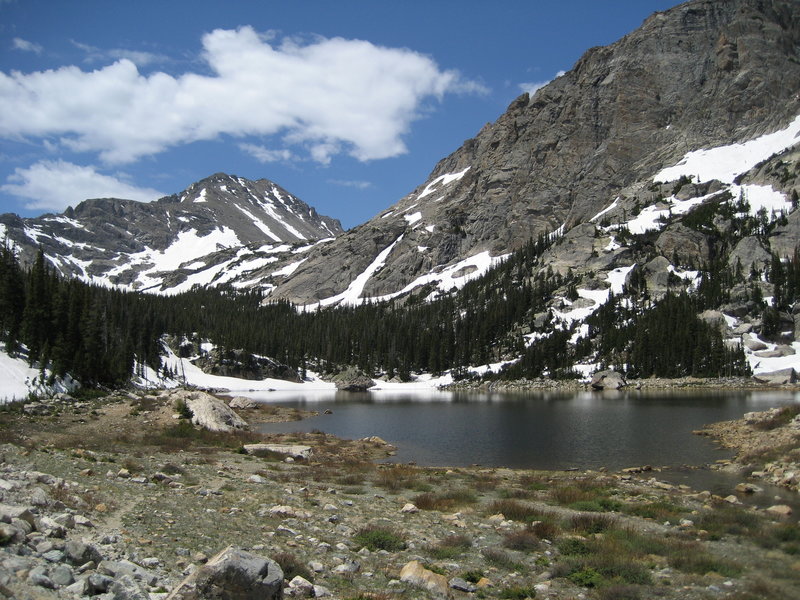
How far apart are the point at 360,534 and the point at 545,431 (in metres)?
37.4

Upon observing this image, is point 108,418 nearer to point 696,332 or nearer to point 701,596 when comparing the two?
point 701,596

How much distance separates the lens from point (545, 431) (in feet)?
162

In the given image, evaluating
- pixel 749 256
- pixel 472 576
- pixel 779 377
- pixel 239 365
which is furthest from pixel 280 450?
pixel 749 256

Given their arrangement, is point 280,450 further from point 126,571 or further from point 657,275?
point 657,275

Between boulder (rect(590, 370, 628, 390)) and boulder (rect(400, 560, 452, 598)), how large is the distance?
112 m

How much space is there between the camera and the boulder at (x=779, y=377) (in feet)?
328

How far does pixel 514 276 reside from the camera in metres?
187

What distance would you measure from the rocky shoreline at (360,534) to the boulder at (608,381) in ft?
305

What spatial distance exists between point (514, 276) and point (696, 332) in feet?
232

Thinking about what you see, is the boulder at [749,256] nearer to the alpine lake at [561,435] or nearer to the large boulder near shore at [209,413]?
the alpine lake at [561,435]

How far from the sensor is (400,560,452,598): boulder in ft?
37.7

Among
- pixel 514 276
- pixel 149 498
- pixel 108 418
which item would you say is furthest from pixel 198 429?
pixel 514 276

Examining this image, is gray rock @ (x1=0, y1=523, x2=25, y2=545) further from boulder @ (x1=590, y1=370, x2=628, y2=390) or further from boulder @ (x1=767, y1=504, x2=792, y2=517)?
boulder @ (x1=590, y1=370, x2=628, y2=390)

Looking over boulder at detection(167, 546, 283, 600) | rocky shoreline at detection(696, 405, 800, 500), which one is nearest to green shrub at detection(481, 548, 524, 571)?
boulder at detection(167, 546, 283, 600)
